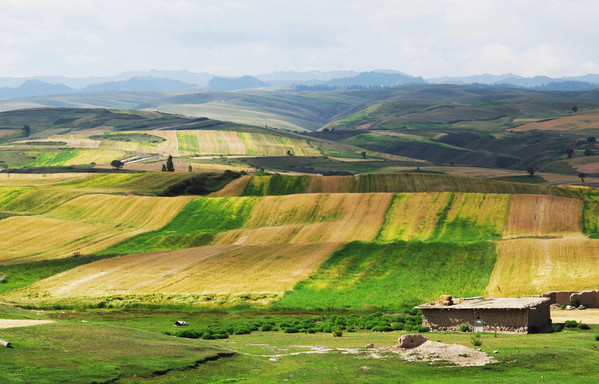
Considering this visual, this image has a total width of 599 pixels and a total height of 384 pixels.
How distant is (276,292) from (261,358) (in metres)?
36.2

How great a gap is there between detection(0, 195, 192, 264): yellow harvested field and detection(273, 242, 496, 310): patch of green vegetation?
38.0 m

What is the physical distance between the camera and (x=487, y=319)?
57.4 meters

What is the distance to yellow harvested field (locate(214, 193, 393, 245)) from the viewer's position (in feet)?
347

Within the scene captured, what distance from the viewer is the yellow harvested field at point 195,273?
83.4 m

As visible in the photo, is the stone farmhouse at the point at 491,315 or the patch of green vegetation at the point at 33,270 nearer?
the stone farmhouse at the point at 491,315

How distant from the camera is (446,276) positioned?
83000mm

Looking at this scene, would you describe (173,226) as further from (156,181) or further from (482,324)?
(482,324)

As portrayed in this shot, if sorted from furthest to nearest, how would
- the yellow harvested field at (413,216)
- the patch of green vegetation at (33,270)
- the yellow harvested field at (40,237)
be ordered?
the yellow harvested field at (413,216) → the yellow harvested field at (40,237) → the patch of green vegetation at (33,270)

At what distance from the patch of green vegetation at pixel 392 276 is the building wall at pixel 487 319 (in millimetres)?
13553

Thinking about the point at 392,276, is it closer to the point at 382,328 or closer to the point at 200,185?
the point at 382,328

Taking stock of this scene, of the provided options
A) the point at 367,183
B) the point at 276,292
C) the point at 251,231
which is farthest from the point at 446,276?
the point at 367,183

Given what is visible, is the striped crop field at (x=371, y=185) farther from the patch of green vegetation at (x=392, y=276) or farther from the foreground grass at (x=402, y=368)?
the foreground grass at (x=402, y=368)

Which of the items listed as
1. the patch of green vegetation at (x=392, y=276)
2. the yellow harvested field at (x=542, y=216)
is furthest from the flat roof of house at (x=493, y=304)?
the yellow harvested field at (x=542, y=216)

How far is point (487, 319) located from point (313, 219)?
199 ft
